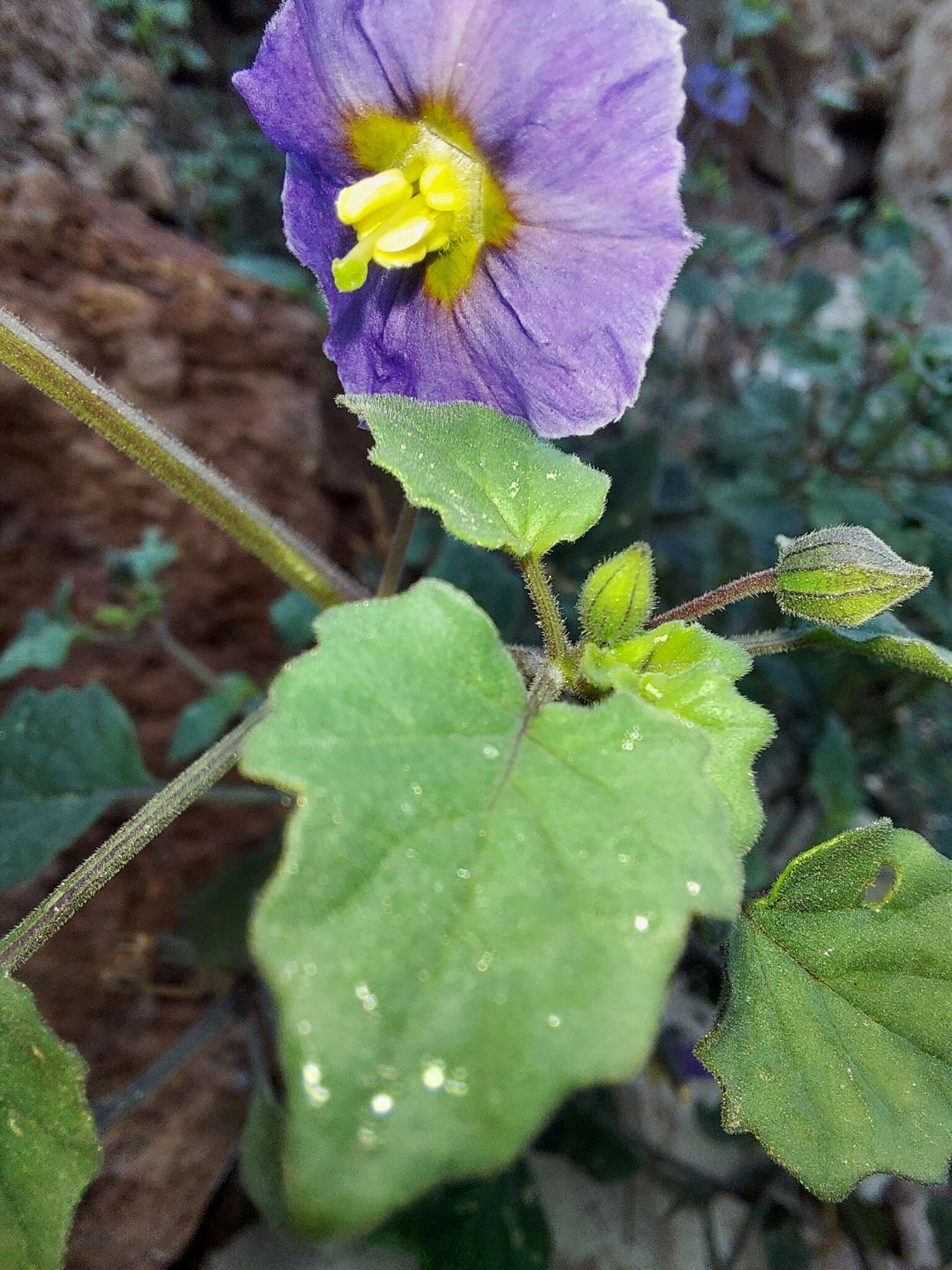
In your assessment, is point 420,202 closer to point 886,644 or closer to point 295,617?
point 886,644

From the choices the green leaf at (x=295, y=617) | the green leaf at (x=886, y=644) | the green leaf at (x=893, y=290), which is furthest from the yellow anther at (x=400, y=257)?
the green leaf at (x=893, y=290)

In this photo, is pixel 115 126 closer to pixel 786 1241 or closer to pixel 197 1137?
pixel 197 1137

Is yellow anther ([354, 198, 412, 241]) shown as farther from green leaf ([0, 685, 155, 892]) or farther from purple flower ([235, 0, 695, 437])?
green leaf ([0, 685, 155, 892])

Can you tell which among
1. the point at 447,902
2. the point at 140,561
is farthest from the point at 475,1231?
the point at 140,561

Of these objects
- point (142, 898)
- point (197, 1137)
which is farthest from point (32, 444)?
point (197, 1137)

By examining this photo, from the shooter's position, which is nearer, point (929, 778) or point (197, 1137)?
point (197, 1137)

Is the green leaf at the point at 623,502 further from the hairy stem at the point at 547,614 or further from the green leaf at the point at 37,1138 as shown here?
the green leaf at the point at 37,1138

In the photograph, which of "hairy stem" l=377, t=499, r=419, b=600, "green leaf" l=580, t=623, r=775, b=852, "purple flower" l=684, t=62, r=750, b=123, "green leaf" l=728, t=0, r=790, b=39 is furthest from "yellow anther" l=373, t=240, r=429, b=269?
"purple flower" l=684, t=62, r=750, b=123
